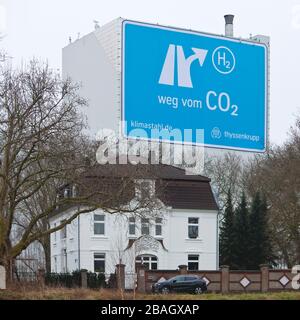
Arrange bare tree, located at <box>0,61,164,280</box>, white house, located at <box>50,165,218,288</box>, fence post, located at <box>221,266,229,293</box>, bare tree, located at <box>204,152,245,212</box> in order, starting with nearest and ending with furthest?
bare tree, located at <box>0,61,164,280</box> → fence post, located at <box>221,266,229,293</box> → white house, located at <box>50,165,218,288</box> → bare tree, located at <box>204,152,245,212</box>

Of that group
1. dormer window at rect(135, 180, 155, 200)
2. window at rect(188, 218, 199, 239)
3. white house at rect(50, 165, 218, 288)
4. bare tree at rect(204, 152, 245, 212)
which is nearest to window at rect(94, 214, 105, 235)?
white house at rect(50, 165, 218, 288)

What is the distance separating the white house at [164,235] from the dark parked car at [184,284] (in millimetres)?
7281

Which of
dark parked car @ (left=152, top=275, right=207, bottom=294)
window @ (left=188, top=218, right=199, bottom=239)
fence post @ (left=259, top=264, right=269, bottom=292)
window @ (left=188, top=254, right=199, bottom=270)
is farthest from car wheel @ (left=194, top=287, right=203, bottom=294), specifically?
window @ (left=188, top=218, right=199, bottom=239)

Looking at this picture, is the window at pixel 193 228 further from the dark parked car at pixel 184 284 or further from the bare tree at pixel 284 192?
the dark parked car at pixel 184 284

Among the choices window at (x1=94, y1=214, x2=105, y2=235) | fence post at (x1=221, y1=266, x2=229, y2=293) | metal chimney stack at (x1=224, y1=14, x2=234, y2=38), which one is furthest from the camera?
window at (x1=94, y1=214, x2=105, y2=235)

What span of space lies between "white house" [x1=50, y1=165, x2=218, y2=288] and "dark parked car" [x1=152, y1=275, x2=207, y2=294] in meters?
7.28

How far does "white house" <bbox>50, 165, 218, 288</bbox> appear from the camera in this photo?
141 feet

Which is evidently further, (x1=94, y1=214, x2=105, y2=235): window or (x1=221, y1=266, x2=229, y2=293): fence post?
(x1=94, y1=214, x2=105, y2=235): window

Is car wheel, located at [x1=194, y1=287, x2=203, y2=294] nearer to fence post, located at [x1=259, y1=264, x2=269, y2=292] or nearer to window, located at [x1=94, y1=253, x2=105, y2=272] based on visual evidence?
fence post, located at [x1=259, y1=264, x2=269, y2=292]

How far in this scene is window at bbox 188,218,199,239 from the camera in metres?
45.2

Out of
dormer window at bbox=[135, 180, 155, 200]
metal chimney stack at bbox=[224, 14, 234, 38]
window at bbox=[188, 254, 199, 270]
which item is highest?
metal chimney stack at bbox=[224, 14, 234, 38]

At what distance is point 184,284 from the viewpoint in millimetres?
33188

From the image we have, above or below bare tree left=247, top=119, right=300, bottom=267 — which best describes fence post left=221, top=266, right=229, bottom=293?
below
